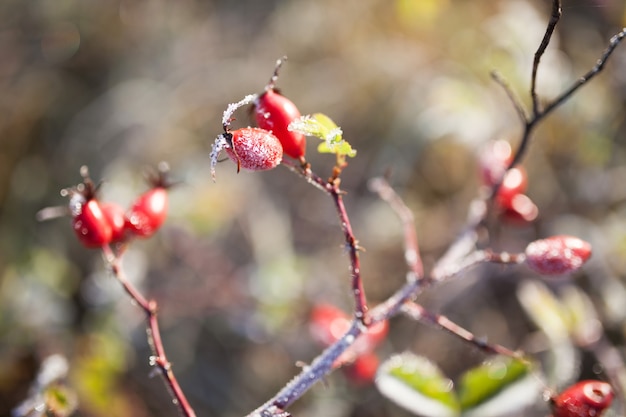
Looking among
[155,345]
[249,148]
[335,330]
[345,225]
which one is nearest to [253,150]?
[249,148]

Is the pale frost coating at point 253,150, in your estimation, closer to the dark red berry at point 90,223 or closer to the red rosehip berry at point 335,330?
the dark red berry at point 90,223

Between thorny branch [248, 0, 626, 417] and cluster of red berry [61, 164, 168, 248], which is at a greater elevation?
cluster of red berry [61, 164, 168, 248]

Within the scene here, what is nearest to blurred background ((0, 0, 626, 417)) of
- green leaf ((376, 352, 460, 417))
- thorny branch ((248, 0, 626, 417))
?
green leaf ((376, 352, 460, 417))

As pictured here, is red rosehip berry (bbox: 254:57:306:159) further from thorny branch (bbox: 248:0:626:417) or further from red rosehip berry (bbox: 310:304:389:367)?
red rosehip berry (bbox: 310:304:389:367)

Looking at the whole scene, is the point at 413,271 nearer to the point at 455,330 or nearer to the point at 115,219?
the point at 455,330

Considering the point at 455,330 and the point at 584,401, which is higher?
the point at 455,330

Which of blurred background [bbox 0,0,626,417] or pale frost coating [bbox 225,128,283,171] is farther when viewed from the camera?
blurred background [bbox 0,0,626,417]

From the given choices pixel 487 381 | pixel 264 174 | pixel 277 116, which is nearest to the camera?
pixel 277 116
